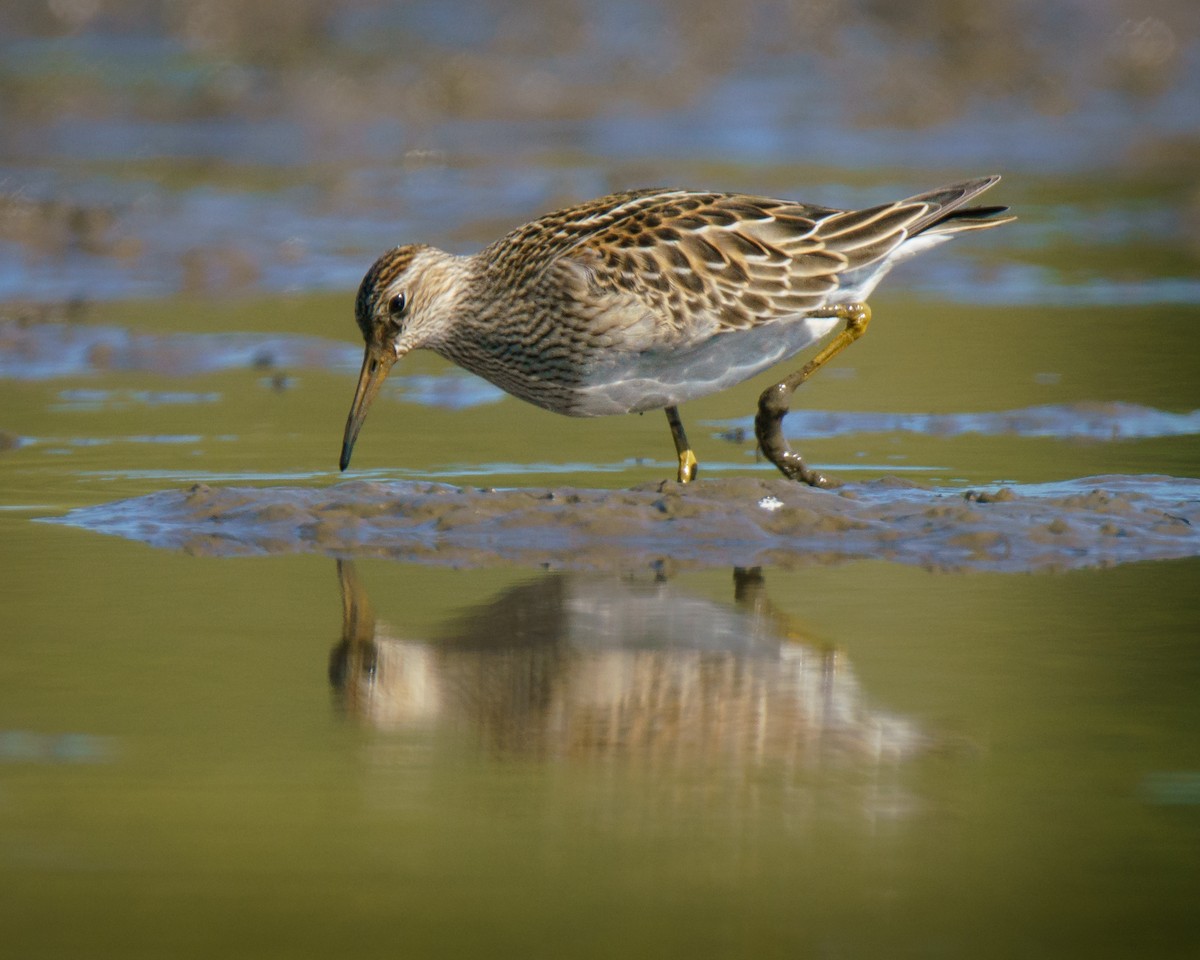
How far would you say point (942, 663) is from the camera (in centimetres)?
600

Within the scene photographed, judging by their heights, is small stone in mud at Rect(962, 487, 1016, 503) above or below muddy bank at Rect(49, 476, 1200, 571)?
above

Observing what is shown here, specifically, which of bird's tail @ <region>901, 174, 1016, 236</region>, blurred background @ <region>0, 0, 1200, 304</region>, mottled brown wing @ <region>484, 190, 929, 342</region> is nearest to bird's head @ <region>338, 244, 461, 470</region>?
mottled brown wing @ <region>484, 190, 929, 342</region>

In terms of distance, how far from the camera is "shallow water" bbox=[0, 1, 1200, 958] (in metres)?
4.41

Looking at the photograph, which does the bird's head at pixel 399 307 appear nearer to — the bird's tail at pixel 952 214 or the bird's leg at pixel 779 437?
the bird's leg at pixel 779 437

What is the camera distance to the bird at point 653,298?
8570 millimetres

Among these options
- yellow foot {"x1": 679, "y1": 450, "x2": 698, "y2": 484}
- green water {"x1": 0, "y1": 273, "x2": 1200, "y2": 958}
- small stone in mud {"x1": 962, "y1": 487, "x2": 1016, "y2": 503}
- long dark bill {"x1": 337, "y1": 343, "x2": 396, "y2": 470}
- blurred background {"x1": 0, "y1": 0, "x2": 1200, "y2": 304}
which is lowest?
green water {"x1": 0, "y1": 273, "x2": 1200, "y2": 958}

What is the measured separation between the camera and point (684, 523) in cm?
791

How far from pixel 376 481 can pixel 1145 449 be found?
143 inches

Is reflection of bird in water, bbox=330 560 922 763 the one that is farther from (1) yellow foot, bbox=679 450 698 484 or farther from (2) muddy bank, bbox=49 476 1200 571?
(1) yellow foot, bbox=679 450 698 484

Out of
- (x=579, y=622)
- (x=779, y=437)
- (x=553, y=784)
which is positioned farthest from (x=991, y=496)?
(x=553, y=784)

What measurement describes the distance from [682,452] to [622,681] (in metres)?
3.16

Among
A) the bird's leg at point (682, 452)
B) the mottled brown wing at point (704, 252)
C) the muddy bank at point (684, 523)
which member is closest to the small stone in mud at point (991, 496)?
the muddy bank at point (684, 523)

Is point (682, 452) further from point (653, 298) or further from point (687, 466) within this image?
point (653, 298)

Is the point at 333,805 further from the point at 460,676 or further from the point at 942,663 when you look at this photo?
the point at 942,663
